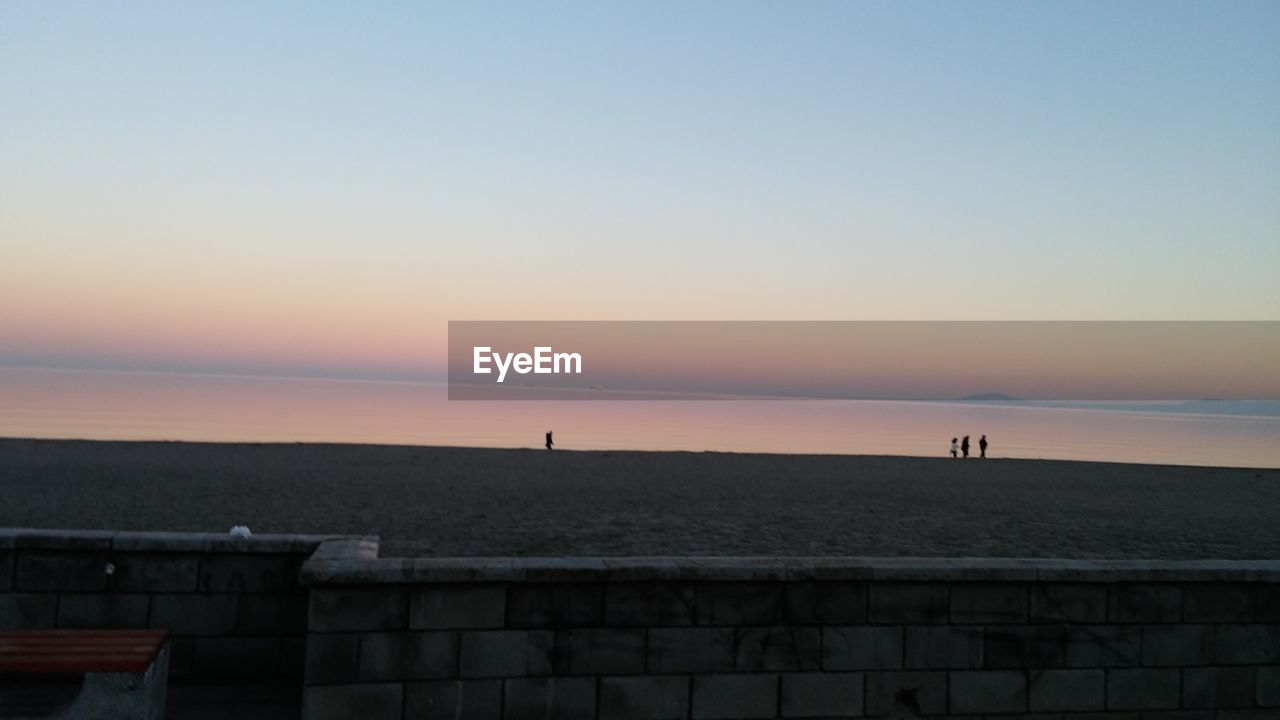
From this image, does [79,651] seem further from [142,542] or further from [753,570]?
[753,570]

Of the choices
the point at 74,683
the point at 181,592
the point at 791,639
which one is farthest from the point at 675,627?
the point at 181,592

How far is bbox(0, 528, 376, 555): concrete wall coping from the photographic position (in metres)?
6.26

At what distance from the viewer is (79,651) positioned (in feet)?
16.8

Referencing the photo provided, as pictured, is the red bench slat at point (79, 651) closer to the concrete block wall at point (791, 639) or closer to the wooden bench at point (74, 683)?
the wooden bench at point (74, 683)

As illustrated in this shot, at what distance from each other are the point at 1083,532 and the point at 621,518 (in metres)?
6.97

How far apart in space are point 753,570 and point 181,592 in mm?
3682

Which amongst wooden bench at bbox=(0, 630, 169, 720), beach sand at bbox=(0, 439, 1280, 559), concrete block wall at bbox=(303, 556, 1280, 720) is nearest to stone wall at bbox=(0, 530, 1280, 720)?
concrete block wall at bbox=(303, 556, 1280, 720)

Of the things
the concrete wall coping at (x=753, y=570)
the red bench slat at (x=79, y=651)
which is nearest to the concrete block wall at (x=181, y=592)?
the red bench slat at (x=79, y=651)

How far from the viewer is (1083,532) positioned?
15.1 meters

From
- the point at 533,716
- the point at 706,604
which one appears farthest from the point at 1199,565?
the point at 533,716

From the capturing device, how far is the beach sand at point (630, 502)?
13117 millimetres

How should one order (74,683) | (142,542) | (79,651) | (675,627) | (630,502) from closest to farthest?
(74,683), (79,651), (675,627), (142,542), (630,502)

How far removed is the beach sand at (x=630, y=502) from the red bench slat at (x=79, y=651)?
5493 millimetres

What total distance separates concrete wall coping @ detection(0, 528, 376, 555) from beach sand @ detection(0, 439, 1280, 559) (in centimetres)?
442
